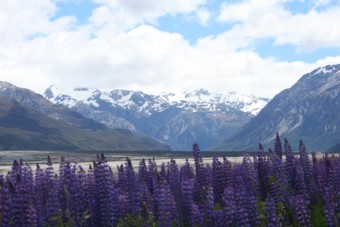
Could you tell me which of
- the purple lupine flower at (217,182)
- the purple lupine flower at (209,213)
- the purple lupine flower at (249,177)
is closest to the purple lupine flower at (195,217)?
the purple lupine flower at (209,213)

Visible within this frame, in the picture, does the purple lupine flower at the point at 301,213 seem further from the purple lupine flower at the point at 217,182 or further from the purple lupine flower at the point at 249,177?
the purple lupine flower at the point at 217,182

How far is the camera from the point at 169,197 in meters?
11.9

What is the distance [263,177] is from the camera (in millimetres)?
18672

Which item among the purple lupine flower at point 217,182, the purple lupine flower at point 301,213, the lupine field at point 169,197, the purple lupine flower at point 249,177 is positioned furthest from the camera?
the purple lupine flower at point 217,182

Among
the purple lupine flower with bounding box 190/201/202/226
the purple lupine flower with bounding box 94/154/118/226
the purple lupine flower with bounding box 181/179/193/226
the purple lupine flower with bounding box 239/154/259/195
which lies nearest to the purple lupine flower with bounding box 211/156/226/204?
the purple lupine flower with bounding box 239/154/259/195

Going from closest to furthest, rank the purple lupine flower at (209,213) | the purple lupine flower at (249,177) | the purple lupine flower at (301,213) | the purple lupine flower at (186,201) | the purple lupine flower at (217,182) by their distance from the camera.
→ 1. the purple lupine flower at (301,213)
2. the purple lupine flower at (209,213)
3. the purple lupine flower at (186,201)
4. the purple lupine flower at (249,177)
5. the purple lupine flower at (217,182)

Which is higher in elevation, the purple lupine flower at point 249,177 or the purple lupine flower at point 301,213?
the purple lupine flower at point 249,177

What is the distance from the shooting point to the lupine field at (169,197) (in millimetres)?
10828

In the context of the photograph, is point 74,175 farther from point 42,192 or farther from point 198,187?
point 198,187

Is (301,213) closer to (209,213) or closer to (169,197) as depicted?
(209,213)

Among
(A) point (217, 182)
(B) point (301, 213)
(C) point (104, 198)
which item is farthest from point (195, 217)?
(A) point (217, 182)

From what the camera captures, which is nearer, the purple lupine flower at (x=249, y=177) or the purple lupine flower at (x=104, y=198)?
the purple lupine flower at (x=104, y=198)

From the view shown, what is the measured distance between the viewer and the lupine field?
10.8 meters

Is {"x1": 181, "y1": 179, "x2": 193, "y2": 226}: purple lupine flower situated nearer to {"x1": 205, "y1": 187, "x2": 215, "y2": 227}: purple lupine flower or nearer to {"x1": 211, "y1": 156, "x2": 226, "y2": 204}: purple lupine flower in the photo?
{"x1": 205, "y1": 187, "x2": 215, "y2": 227}: purple lupine flower
